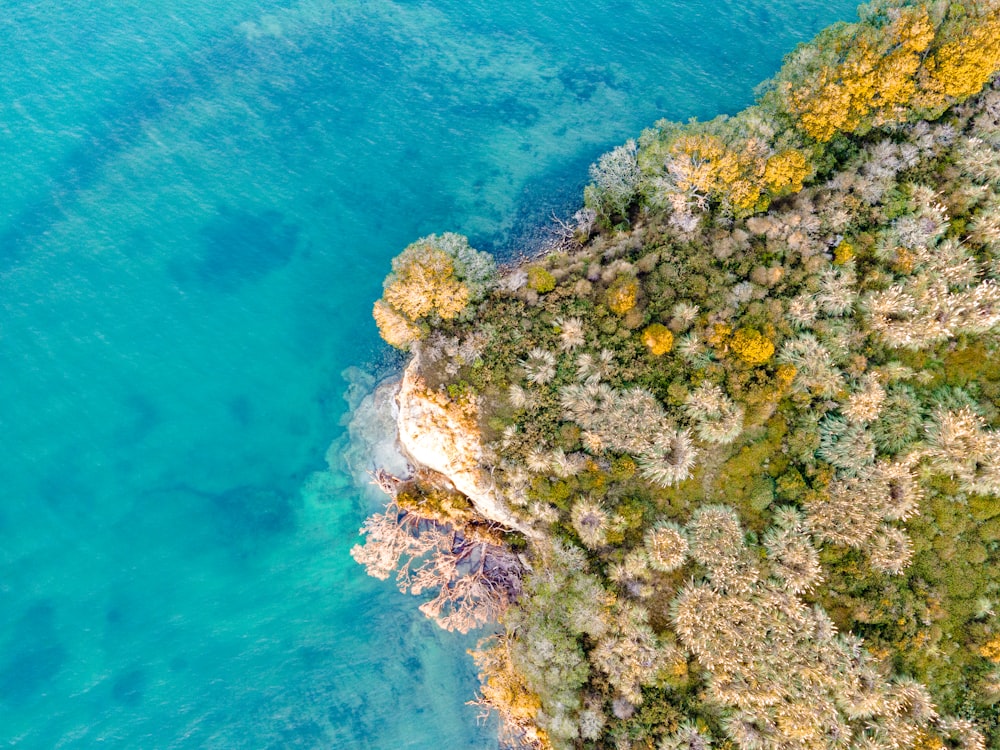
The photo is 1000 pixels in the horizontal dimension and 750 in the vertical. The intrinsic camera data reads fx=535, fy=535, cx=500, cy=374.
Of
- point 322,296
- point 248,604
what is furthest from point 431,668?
point 322,296

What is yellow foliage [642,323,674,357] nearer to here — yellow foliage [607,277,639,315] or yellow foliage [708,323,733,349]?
yellow foliage [607,277,639,315]

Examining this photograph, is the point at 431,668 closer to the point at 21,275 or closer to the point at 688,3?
the point at 21,275

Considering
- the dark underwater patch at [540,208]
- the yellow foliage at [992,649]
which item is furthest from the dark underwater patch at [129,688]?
the yellow foliage at [992,649]

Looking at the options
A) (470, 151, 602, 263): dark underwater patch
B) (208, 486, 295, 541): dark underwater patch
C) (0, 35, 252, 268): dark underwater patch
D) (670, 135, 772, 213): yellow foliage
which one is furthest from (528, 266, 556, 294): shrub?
(0, 35, 252, 268): dark underwater patch

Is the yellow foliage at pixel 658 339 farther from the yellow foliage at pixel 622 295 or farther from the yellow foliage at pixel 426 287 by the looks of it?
the yellow foliage at pixel 426 287

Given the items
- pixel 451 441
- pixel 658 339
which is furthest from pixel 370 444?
pixel 658 339
